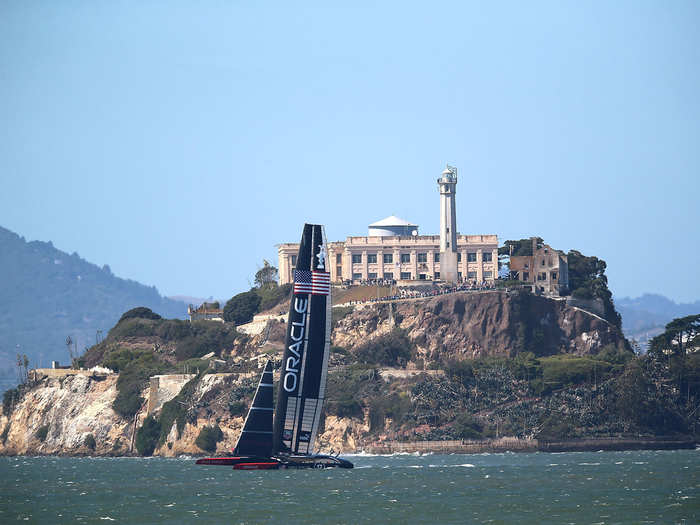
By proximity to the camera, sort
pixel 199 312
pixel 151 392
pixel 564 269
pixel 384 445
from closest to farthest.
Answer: pixel 384 445, pixel 151 392, pixel 564 269, pixel 199 312

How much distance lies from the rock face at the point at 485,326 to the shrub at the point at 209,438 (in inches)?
866

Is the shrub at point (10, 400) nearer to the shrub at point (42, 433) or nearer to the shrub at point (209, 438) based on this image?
the shrub at point (42, 433)

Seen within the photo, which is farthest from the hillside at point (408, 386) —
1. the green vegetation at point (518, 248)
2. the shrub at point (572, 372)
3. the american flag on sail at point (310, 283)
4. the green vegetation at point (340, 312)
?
the american flag on sail at point (310, 283)

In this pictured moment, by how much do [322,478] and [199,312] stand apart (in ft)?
285

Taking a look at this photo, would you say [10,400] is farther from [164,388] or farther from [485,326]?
[485,326]

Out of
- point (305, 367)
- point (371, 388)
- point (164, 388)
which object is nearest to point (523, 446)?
point (371, 388)

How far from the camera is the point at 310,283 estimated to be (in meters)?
89.5

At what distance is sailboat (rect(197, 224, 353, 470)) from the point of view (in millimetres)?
88688

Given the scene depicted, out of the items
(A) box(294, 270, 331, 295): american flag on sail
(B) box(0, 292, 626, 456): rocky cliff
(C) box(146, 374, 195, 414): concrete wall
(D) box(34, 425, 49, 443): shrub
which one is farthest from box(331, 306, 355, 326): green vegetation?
(A) box(294, 270, 331, 295): american flag on sail

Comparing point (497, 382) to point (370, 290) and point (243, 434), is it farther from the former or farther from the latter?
point (243, 434)

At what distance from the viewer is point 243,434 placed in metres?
91.6

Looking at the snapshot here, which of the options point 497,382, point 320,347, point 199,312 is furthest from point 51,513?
point 199,312

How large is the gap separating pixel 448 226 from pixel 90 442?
45.3m

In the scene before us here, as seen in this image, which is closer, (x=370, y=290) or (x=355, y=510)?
(x=355, y=510)
